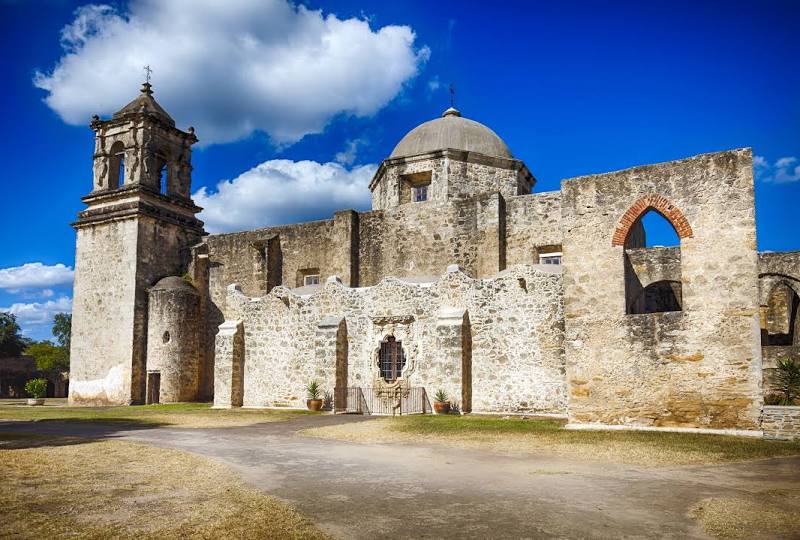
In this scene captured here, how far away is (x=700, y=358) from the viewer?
1254 centimetres

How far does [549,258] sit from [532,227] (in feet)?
3.89

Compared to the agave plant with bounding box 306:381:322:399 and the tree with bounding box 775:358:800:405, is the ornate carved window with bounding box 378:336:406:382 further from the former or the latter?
the tree with bounding box 775:358:800:405

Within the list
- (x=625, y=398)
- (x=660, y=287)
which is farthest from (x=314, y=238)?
(x=625, y=398)

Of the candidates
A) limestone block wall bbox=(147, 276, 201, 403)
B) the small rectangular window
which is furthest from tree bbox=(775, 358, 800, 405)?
limestone block wall bbox=(147, 276, 201, 403)

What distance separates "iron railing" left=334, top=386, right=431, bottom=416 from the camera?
59.1ft

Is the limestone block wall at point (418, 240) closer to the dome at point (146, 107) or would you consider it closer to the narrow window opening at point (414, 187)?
the narrow window opening at point (414, 187)

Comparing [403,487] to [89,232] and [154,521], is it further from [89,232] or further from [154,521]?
[89,232]

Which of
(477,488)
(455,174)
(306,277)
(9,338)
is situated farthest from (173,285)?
(9,338)

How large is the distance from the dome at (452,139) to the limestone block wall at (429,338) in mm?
7983

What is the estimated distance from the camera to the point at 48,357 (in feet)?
141

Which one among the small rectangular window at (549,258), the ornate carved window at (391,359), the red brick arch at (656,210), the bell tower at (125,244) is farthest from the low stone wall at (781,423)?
the bell tower at (125,244)

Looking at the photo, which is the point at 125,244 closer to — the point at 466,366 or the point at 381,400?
the point at 381,400

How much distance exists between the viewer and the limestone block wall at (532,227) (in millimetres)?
21062

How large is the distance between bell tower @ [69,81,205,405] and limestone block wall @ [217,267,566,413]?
5.92m
